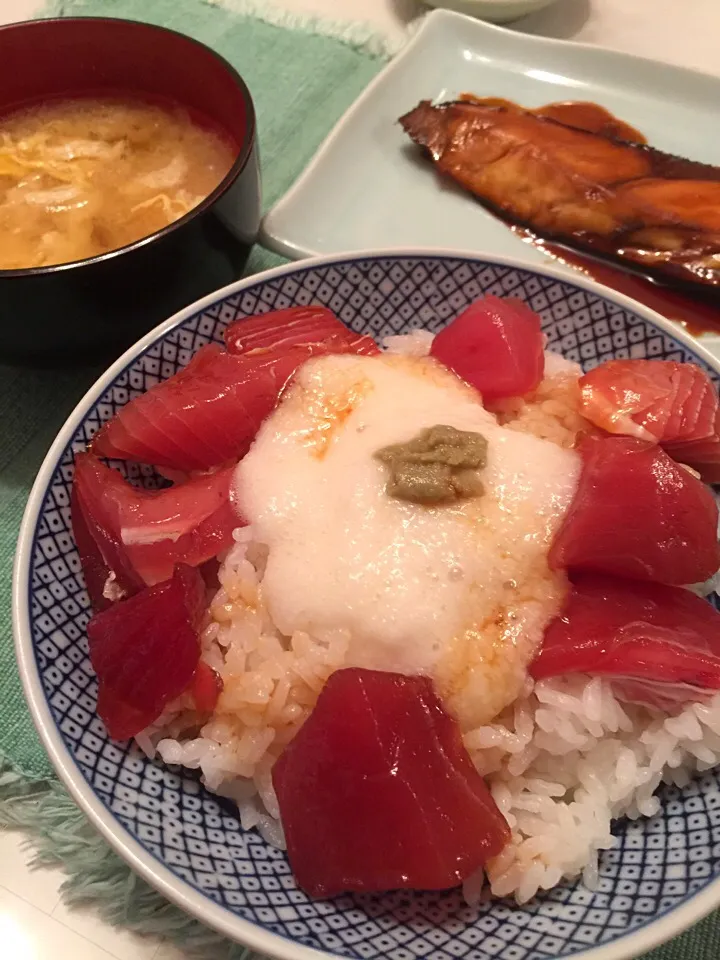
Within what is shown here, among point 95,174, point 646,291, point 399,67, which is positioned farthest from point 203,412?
point 399,67

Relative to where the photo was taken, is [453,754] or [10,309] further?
[10,309]

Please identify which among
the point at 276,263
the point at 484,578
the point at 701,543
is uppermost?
the point at 701,543

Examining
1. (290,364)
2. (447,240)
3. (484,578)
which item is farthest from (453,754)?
(447,240)

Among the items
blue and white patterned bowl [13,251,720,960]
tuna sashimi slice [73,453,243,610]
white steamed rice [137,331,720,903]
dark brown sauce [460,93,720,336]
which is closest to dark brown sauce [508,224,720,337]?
dark brown sauce [460,93,720,336]

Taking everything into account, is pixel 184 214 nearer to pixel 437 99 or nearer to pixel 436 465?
pixel 436 465

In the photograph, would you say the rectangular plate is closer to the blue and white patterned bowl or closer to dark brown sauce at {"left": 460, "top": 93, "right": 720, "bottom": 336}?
dark brown sauce at {"left": 460, "top": 93, "right": 720, "bottom": 336}

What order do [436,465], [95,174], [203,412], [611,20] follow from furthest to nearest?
[611,20] < [95,174] < [203,412] < [436,465]

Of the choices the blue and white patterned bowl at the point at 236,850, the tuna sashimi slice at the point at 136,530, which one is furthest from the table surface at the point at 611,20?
the tuna sashimi slice at the point at 136,530

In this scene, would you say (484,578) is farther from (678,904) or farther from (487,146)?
(487,146)
